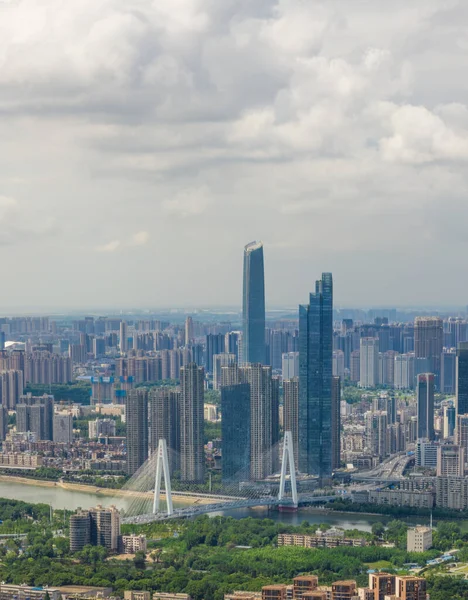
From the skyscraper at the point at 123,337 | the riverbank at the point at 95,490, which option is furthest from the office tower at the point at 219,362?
the riverbank at the point at 95,490

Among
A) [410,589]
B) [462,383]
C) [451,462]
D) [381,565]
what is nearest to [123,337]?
[462,383]

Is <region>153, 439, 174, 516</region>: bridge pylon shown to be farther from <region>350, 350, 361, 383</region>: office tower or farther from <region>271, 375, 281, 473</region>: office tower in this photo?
<region>350, 350, 361, 383</region>: office tower

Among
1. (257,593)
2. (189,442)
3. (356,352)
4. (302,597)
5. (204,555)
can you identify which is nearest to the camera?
(302,597)

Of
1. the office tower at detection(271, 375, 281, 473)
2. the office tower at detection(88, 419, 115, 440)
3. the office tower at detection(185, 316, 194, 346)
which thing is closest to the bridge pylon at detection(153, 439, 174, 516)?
the office tower at detection(271, 375, 281, 473)

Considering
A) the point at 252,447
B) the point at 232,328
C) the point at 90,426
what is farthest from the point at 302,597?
the point at 232,328

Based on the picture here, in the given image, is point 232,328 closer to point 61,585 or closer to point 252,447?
point 252,447

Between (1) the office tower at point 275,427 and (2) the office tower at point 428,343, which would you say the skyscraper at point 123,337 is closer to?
(2) the office tower at point 428,343
